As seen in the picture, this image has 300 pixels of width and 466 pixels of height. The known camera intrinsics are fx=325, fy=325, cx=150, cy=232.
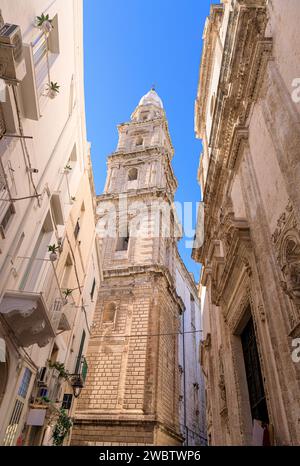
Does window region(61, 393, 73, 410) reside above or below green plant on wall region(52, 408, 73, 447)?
above

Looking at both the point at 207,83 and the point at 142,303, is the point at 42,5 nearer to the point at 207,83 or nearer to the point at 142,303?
the point at 207,83

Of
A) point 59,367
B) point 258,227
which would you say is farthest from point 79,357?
point 258,227

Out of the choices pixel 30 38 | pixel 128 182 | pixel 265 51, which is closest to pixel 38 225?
pixel 30 38

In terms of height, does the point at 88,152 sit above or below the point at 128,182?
below

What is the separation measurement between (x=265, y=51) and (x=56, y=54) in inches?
225

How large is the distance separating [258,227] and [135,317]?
15375 millimetres

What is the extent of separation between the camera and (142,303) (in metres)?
21.0

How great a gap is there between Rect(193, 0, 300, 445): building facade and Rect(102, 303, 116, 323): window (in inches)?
434

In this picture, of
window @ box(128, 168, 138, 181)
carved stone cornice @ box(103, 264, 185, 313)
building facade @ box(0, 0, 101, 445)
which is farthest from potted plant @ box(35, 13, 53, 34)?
window @ box(128, 168, 138, 181)

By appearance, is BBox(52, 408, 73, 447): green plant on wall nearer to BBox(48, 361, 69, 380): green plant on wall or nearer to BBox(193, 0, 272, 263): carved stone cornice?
BBox(48, 361, 69, 380): green plant on wall

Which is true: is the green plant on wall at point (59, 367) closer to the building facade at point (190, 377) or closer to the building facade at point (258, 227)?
the building facade at point (258, 227)

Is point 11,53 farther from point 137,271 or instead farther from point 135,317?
point 137,271

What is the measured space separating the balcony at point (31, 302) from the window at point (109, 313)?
11.7 meters

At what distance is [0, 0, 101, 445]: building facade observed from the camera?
6.59m
